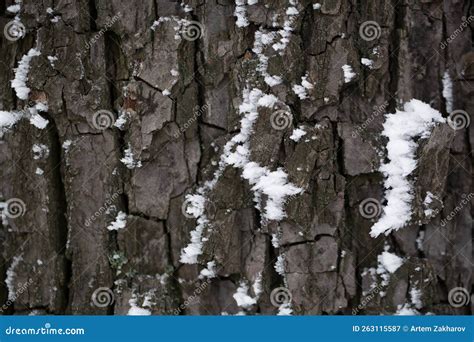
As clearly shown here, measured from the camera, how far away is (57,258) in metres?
1.93

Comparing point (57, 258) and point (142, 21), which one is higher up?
point (142, 21)

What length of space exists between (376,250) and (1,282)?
5.08 ft

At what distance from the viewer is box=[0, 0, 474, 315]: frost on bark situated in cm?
181

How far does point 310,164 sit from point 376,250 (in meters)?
0.45

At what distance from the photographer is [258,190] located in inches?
71.9

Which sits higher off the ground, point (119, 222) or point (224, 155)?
point (224, 155)

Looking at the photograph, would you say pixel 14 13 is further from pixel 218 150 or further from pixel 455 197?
pixel 455 197

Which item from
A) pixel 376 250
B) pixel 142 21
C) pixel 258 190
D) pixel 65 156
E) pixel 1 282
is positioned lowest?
pixel 1 282

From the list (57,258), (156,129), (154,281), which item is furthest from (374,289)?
(57,258)

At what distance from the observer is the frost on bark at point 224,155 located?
181 cm

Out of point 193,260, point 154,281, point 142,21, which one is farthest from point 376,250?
point 142,21

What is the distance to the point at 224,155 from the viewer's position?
183 centimetres

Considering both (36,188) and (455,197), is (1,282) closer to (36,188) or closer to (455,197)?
(36,188)

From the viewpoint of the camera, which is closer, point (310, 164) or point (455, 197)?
point (310, 164)
